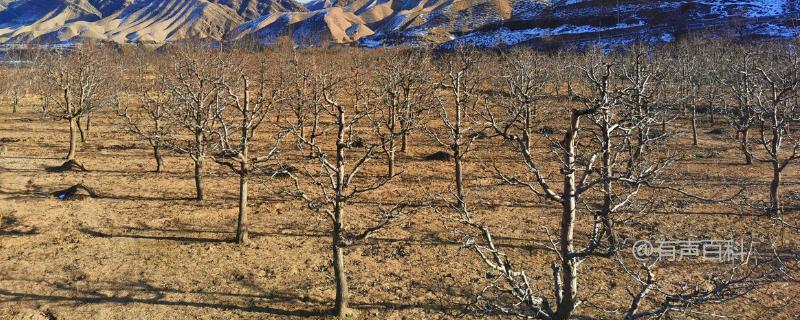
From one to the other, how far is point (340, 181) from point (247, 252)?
5361 millimetres

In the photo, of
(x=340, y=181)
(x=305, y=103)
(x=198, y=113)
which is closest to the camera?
(x=340, y=181)

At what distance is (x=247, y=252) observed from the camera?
13797 millimetres

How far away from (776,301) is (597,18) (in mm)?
109824

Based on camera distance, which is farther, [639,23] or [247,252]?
[639,23]

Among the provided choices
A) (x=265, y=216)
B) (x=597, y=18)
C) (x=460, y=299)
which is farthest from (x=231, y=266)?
(x=597, y=18)

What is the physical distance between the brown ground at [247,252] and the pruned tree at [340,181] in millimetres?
753

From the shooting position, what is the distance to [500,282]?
12.0 meters

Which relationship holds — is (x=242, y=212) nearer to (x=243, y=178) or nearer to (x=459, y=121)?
(x=243, y=178)

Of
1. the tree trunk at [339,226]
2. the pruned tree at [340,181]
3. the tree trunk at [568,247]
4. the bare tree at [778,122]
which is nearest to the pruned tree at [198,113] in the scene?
the pruned tree at [340,181]

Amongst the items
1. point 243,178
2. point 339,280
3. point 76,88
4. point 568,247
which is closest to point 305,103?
point 76,88

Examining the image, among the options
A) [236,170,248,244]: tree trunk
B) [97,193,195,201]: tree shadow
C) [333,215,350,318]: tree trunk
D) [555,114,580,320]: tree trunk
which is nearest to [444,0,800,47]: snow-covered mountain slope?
[97,193,195,201]: tree shadow

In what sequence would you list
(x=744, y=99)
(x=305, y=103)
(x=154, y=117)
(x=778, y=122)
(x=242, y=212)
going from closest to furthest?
1. (x=242, y=212)
2. (x=778, y=122)
3. (x=154, y=117)
4. (x=744, y=99)
5. (x=305, y=103)

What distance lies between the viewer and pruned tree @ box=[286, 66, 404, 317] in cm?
991

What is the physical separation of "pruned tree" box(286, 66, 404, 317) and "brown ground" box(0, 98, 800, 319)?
2.47ft
